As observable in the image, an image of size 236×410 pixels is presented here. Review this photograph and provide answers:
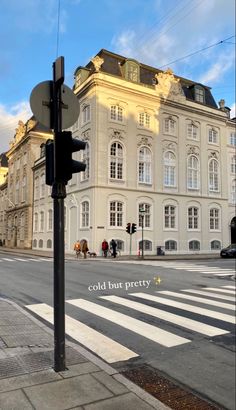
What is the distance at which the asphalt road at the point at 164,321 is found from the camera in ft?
17.4

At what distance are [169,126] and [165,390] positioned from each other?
39.0 meters

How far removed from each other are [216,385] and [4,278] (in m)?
11.2

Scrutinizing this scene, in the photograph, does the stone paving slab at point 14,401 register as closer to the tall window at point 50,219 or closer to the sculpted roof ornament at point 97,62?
the sculpted roof ornament at point 97,62

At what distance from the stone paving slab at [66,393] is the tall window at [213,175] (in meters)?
42.3

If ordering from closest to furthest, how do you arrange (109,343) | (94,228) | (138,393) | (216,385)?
(138,393) → (216,385) → (109,343) → (94,228)

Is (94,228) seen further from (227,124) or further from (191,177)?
(227,124)

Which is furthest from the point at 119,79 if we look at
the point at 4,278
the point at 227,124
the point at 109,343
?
the point at 109,343

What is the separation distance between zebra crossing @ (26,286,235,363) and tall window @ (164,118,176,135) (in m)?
31.8

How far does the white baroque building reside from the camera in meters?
35.8

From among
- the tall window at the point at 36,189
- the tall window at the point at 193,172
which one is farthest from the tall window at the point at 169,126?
the tall window at the point at 36,189

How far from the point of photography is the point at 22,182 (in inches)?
2292

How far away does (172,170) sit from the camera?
4147 centimetres

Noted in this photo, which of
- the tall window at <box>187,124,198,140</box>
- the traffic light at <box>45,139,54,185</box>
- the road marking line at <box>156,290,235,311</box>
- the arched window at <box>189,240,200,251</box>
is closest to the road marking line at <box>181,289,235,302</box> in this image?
the road marking line at <box>156,290,235,311</box>

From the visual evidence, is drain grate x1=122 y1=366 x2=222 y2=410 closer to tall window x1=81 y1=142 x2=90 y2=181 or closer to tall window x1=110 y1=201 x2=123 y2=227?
tall window x1=110 y1=201 x2=123 y2=227
